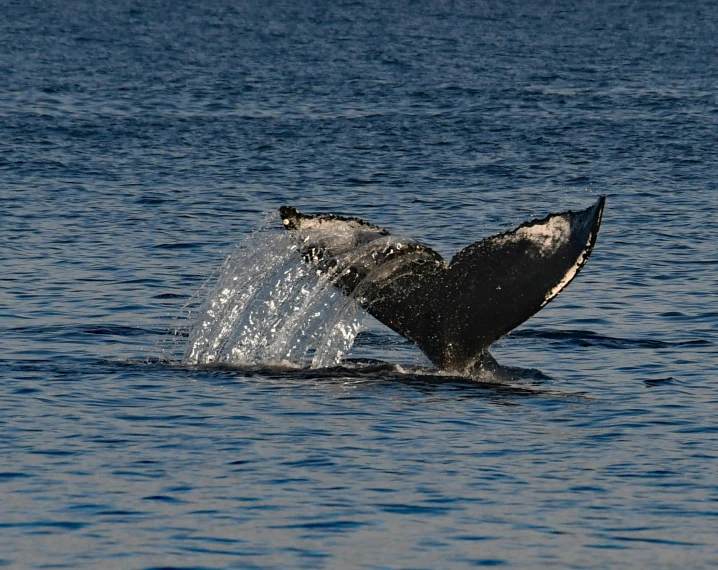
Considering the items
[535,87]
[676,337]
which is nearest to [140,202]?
[676,337]

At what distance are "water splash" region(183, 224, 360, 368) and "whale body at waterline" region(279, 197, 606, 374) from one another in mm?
1126

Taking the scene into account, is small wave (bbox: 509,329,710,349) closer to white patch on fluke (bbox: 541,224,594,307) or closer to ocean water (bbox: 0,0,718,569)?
ocean water (bbox: 0,0,718,569)

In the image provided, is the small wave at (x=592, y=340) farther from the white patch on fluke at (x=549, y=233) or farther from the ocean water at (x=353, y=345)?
the white patch on fluke at (x=549, y=233)

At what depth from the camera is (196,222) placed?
24188 mm

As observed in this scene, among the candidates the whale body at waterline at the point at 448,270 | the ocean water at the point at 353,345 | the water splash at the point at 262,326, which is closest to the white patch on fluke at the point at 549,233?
the whale body at waterline at the point at 448,270

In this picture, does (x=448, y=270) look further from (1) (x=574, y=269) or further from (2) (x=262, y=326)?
(2) (x=262, y=326)

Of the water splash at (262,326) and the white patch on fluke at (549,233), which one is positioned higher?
the white patch on fluke at (549,233)

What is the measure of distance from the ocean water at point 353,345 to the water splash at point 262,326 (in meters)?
0.31

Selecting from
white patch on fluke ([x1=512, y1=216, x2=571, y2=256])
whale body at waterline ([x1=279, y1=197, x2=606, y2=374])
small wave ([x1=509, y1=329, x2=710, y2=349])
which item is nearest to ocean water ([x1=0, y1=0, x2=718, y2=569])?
small wave ([x1=509, y1=329, x2=710, y2=349])

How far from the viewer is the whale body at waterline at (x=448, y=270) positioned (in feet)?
41.0

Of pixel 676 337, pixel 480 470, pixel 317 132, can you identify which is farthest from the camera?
pixel 317 132

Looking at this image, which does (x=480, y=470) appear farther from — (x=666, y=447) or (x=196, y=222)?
(x=196, y=222)

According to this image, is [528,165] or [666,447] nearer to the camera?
[666,447]

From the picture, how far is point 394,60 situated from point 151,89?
35.6ft
